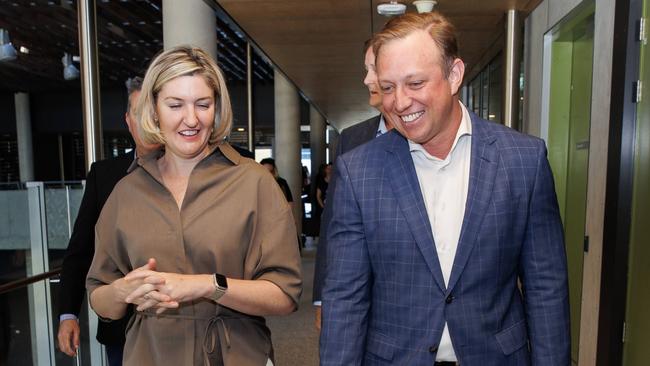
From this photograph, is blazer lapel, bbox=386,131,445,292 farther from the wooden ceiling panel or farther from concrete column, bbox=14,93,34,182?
concrete column, bbox=14,93,34,182

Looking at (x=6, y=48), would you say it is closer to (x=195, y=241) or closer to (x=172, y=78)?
(x=172, y=78)

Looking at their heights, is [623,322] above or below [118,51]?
below

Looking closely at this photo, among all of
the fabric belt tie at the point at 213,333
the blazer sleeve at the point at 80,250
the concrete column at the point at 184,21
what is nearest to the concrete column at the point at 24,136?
the concrete column at the point at 184,21

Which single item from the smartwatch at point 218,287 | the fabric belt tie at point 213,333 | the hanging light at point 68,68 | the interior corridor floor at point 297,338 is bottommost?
the interior corridor floor at point 297,338

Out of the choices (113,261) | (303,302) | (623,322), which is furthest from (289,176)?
(113,261)

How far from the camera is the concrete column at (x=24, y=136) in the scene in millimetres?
5709

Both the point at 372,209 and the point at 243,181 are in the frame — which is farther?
the point at 243,181

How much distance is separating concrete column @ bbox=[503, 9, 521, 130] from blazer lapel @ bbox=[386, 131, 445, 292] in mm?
3379

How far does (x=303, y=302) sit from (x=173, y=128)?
5386mm

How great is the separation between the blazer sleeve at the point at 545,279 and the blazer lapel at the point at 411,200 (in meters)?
0.25

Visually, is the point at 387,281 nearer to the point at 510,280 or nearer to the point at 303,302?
the point at 510,280

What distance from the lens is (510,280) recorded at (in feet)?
4.55

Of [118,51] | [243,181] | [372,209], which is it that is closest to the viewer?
[372,209]

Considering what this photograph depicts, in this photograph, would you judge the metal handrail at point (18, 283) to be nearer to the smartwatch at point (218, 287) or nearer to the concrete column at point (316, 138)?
the smartwatch at point (218, 287)
